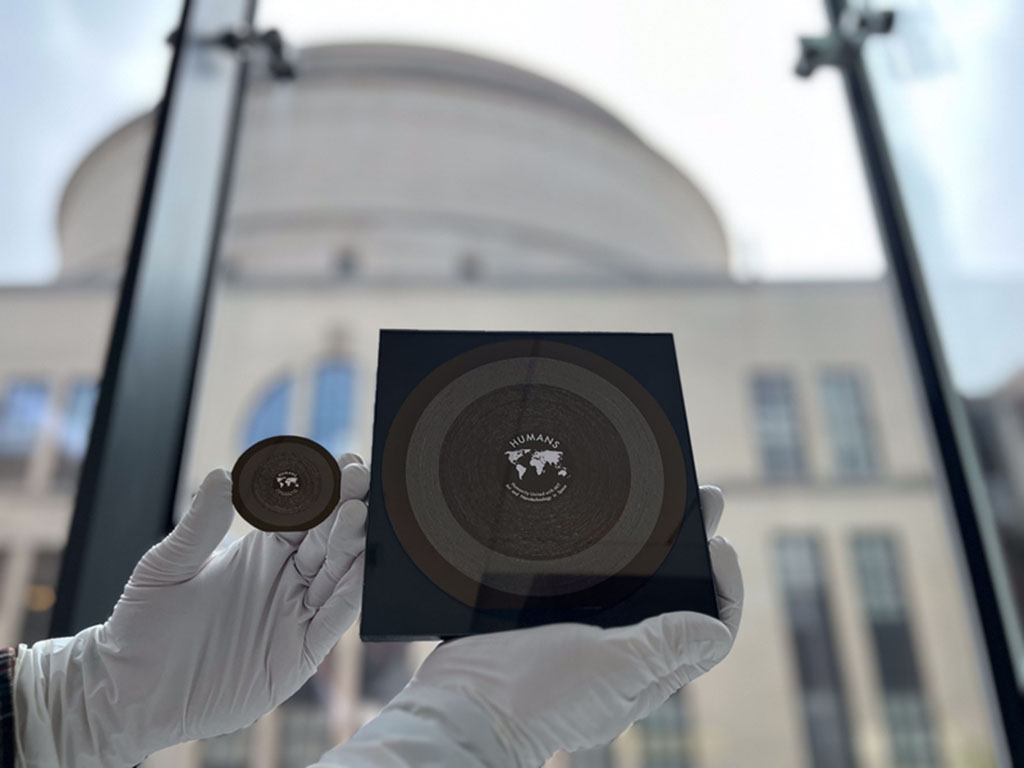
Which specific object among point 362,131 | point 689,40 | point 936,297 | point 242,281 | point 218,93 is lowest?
point 936,297

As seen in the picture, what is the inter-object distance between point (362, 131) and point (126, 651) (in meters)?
6.68

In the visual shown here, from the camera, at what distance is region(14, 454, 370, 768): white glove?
2.27 ft

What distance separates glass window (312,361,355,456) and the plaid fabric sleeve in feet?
12.5

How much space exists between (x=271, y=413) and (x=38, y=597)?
3280mm

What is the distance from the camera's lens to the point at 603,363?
0.69 metres

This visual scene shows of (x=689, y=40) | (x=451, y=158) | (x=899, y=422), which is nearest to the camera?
(x=689, y=40)

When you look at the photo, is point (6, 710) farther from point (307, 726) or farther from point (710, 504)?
point (307, 726)

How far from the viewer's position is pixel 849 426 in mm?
5816

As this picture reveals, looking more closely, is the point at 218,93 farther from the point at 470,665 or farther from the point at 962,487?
the point at 962,487

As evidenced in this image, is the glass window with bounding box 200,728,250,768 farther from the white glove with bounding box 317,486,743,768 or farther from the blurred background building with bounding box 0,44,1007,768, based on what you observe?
the white glove with bounding box 317,486,743,768

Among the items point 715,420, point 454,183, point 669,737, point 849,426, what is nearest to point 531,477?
point 669,737

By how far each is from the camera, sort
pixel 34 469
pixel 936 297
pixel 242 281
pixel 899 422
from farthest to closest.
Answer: pixel 899 422, pixel 242 281, pixel 34 469, pixel 936 297

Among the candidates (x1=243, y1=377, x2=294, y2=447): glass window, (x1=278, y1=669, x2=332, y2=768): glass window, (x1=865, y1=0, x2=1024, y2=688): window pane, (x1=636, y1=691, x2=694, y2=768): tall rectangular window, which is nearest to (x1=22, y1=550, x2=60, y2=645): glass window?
(x1=865, y1=0, x2=1024, y2=688): window pane

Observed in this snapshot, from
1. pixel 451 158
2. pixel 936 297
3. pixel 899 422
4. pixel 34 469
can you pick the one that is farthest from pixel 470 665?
pixel 451 158
